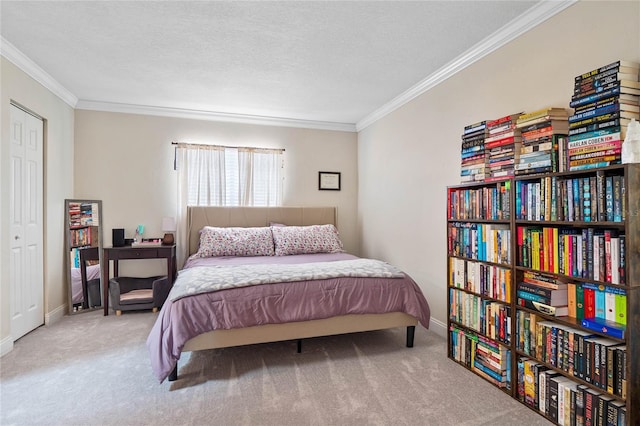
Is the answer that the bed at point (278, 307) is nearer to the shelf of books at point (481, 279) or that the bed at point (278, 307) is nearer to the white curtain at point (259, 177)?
the shelf of books at point (481, 279)

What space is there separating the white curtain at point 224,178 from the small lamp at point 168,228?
0.16 meters

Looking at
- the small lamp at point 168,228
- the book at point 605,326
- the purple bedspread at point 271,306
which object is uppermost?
the small lamp at point 168,228

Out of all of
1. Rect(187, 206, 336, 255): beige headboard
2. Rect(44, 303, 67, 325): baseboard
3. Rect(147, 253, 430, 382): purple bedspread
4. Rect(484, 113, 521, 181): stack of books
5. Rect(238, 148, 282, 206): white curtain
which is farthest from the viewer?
Rect(238, 148, 282, 206): white curtain

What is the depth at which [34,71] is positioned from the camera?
3.25 metres

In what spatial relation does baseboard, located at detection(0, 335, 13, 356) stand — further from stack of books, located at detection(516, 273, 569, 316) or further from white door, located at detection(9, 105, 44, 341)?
stack of books, located at detection(516, 273, 569, 316)

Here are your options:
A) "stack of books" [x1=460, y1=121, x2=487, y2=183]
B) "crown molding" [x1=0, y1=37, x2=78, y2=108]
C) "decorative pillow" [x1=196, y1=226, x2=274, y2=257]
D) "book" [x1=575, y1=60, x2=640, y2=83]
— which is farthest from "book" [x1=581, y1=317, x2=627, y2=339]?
"crown molding" [x1=0, y1=37, x2=78, y2=108]

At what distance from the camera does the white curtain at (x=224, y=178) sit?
4.58 metres

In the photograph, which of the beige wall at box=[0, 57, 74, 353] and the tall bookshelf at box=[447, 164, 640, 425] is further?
the beige wall at box=[0, 57, 74, 353]

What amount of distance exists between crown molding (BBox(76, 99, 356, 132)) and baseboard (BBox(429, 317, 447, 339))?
10.2 feet

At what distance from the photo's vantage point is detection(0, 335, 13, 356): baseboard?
277cm

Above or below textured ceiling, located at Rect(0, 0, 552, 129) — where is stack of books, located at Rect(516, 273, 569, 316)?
below

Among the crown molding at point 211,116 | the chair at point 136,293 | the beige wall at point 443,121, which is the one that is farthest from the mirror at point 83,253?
Answer: the beige wall at point 443,121

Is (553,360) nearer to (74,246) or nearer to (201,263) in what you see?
(201,263)

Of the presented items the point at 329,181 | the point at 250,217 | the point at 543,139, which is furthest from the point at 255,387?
the point at 329,181
